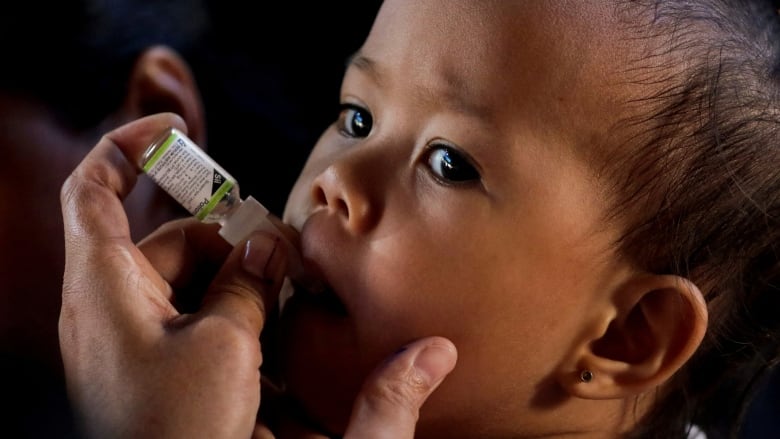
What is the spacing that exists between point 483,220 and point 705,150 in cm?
32

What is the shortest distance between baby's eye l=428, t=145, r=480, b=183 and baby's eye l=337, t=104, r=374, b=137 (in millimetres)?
154

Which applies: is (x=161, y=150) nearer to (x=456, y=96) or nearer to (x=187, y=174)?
(x=187, y=174)

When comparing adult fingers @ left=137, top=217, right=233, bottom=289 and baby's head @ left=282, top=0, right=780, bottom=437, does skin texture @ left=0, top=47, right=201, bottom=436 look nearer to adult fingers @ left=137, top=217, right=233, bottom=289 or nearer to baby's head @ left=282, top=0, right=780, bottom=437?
adult fingers @ left=137, top=217, right=233, bottom=289

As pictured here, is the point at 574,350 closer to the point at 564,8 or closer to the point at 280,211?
the point at 564,8

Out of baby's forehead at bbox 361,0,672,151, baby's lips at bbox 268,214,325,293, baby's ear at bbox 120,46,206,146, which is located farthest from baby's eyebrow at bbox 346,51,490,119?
baby's ear at bbox 120,46,206,146

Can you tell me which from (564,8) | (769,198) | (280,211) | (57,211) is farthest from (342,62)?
(769,198)

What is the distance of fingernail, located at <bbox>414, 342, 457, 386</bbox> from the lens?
1123 mm

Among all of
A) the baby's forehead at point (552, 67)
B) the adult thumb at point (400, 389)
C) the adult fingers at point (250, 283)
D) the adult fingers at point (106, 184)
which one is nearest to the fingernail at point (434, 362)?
the adult thumb at point (400, 389)

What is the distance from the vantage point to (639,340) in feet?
4.18

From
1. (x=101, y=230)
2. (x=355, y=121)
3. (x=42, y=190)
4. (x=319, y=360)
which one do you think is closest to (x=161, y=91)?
(x=42, y=190)

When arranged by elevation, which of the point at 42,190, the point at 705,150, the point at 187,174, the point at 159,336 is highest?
the point at 705,150

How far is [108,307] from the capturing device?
1061mm

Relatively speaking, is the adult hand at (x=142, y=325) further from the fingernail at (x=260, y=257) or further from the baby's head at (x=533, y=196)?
the baby's head at (x=533, y=196)

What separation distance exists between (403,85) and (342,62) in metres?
0.76
